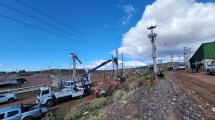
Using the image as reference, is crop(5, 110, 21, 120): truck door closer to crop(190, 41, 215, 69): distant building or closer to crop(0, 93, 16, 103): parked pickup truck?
crop(0, 93, 16, 103): parked pickup truck

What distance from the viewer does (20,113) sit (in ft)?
55.8

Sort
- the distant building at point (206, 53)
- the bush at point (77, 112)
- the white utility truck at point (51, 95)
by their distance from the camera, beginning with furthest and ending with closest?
the distant building at point (206, 53), the white utility truck at point (51, 95), the bush at point (77, 112)

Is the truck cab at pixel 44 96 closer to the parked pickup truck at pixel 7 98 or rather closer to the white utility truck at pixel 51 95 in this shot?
the white utility truck at pixel 51 95

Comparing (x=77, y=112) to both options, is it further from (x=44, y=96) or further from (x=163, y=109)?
(x=44, y=96)

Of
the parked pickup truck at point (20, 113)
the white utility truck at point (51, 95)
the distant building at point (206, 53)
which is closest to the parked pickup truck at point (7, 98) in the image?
the white utility truck at point (51, 95)

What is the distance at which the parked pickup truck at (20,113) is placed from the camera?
53.7 ft

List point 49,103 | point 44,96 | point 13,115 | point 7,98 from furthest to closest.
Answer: point 7,98 → point 49,103 → point 44,96 → point 13,115

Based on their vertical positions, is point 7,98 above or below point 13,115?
below

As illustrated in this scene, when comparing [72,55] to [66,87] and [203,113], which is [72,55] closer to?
[66,87]

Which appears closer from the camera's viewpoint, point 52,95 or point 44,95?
point 44,95

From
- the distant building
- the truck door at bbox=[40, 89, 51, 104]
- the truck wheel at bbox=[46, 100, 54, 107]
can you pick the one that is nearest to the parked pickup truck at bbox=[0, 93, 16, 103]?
the truck door at bbox=[40, 89, 51, 104]

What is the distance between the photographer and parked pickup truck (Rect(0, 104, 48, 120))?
1638cm

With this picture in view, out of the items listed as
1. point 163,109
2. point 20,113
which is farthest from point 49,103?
point 163,109

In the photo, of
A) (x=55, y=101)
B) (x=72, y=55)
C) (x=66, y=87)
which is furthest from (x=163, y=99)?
(x=72, y=55)
